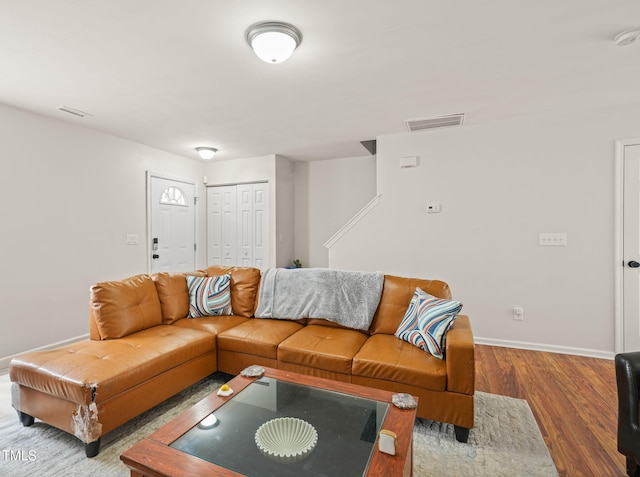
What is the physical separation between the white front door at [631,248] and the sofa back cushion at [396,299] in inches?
79.6

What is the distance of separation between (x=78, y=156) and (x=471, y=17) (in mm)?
3992

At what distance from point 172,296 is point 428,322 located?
2159 millimetres

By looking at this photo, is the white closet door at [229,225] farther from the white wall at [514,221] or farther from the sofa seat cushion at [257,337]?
the sofa seat cushion at [257,337]

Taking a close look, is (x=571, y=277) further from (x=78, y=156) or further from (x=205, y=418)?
(x=78, y=156)

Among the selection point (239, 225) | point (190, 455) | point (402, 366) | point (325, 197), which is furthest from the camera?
point (325, 197)

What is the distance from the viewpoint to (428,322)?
2.10 metres

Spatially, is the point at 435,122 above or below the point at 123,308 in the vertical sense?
above

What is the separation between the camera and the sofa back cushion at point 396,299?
246 centimetres

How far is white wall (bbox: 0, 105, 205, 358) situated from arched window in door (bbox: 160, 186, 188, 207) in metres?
0.35

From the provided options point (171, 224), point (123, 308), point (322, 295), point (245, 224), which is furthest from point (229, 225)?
point (322, 295)

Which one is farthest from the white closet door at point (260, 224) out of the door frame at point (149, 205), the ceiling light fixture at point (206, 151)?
the door frame at point (149, 205)

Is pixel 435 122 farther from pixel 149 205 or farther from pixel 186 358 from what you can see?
pixel 149 205

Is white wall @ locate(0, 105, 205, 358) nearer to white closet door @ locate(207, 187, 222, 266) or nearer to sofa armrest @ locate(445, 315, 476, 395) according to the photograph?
white closet door @ locate(207, 187, 222, 266)

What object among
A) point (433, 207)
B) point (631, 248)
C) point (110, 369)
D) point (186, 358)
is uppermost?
point (433, 207)
